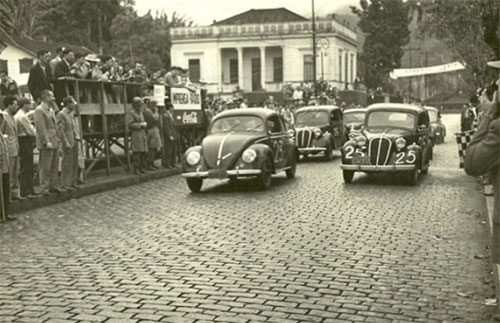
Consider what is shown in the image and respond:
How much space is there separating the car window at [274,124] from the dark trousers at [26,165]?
5132 mm

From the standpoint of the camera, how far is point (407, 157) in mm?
16094

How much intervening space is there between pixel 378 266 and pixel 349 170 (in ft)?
27.6

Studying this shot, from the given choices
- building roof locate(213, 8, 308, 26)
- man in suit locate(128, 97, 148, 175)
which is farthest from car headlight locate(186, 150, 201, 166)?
building roof locate(213, 8, 308, 26)

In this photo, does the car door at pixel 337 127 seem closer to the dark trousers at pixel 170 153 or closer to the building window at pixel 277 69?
the dark trousers at pixel 170 153

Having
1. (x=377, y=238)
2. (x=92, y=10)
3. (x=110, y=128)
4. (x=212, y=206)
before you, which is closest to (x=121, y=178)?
(x=110, y=128)

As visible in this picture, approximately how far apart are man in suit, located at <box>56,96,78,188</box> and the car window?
13.7ft

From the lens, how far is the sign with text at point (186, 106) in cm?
2190

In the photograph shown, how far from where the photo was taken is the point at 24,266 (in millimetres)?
8398

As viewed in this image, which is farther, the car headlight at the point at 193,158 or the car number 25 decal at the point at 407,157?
the car number 25 decal at the point at 407,157

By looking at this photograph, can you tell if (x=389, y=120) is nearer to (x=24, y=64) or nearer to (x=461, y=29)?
(x=461, y=29)

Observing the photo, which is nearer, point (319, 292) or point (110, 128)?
point (319, 292)

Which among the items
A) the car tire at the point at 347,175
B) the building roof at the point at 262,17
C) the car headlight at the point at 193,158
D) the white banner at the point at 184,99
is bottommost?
→ the car tire at the point at 347,175

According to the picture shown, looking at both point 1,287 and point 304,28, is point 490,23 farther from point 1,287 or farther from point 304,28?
point 304,28

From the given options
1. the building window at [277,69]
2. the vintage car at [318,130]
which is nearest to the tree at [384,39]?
the building window at [277,69]
